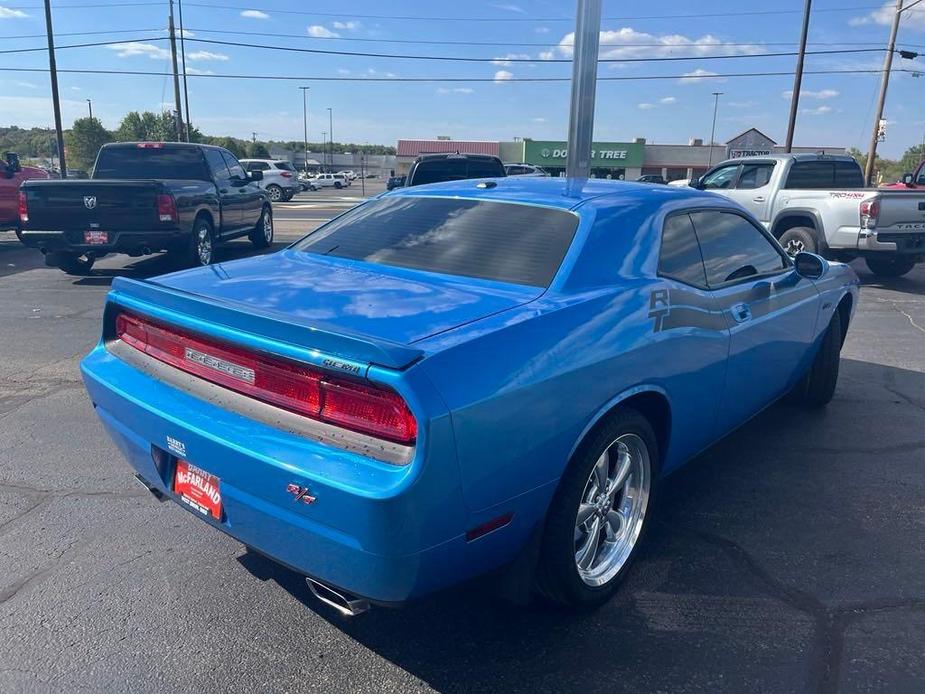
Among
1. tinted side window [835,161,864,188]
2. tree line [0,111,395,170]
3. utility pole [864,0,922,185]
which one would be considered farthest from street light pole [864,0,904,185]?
tree line [0,111,395,170]

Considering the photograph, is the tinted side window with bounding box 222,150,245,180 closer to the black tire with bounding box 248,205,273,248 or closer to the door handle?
the black tire with bounding box 248,205,273,248

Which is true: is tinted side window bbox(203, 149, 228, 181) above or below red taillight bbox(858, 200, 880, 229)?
above

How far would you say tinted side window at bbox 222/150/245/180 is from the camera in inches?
480

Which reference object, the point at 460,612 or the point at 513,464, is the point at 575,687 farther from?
the point at 513,464

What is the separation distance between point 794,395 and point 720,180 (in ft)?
27.1

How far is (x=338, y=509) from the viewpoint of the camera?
2082 millimetres

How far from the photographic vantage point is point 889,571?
3.20 meters

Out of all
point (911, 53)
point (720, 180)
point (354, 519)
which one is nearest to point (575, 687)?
point (354, 519)

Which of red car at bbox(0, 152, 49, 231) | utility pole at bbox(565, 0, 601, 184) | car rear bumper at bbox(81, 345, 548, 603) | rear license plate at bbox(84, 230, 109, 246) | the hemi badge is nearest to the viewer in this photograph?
car rear bumper at bbox(81, 345, 548, 603)

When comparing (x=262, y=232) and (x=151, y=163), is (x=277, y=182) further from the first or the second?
(x=151, y=163)

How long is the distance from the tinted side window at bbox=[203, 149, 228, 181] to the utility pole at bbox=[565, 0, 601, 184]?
5.38 metres

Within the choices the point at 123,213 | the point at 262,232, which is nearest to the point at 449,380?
the point at 123,213

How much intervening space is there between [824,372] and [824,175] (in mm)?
7939

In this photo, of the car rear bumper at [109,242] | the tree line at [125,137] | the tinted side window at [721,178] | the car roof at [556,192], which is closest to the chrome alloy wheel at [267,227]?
the car rear bumper at [109,242]
